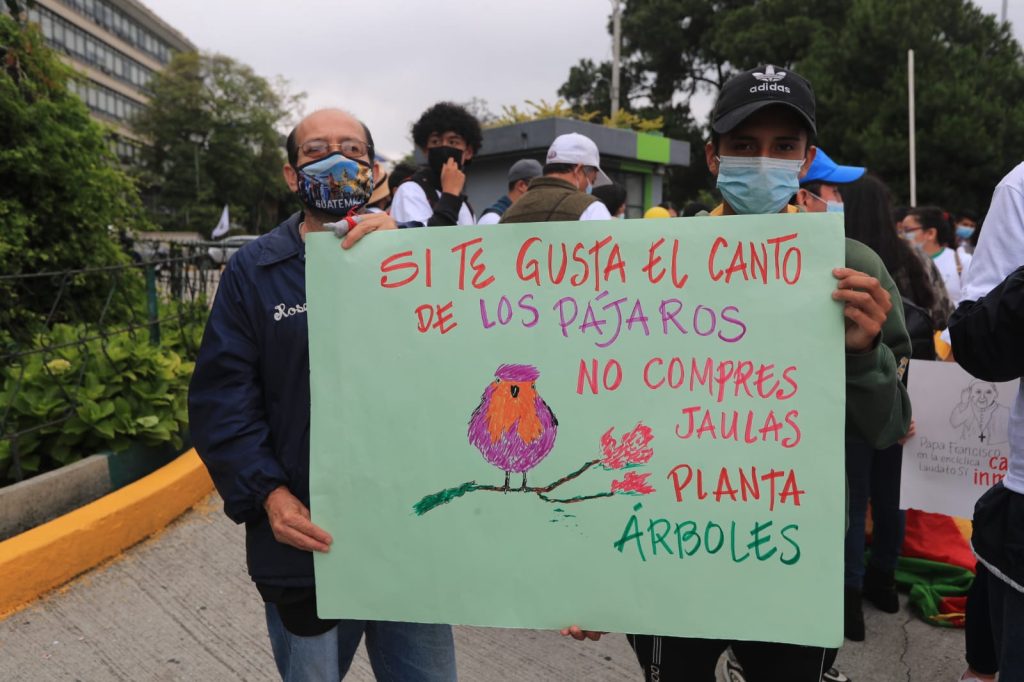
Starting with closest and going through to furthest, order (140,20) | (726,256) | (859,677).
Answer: (726,256) < (859,677) < (140,20)

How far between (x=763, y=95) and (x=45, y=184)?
17.3ft

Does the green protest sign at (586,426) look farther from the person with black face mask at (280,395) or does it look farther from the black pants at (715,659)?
the black pants at (715,659)

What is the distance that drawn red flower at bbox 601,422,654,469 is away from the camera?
144 cm

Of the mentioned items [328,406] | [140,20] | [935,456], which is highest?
[140,20]

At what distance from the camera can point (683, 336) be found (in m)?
1.42

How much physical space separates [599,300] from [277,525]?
0.80 metres

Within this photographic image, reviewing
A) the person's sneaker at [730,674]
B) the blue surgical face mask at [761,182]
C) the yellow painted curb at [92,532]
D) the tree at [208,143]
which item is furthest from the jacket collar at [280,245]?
the tree at [208,143]

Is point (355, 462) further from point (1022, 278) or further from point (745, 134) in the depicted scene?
point (1022, 278)

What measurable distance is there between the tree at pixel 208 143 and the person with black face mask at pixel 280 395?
168 feet

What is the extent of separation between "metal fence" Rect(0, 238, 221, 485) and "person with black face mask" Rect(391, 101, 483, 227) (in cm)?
180

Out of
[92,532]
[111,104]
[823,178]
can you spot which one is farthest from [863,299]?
[111,104]

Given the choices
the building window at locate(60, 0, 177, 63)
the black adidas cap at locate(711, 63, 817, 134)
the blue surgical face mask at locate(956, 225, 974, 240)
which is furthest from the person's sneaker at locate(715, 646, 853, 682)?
the building window at locate(60, 0, 177, 63)

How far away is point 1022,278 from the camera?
150 centimetres

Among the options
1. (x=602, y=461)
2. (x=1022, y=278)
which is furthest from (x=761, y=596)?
(x=1022, y=278)
